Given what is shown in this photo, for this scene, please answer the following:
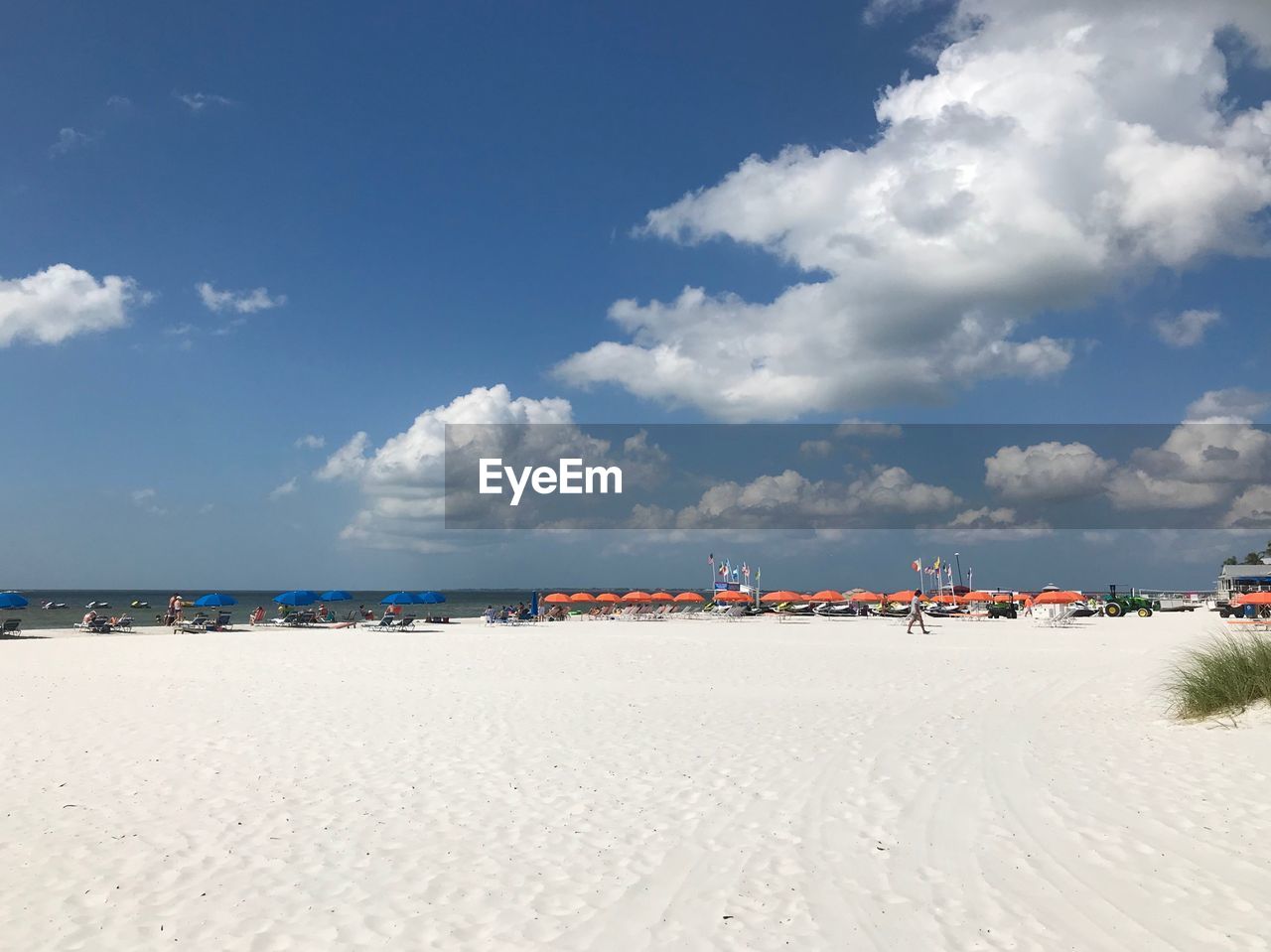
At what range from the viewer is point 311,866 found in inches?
208

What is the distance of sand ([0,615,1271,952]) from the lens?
4426mm

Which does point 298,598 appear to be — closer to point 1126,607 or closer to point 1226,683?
point 1226,683

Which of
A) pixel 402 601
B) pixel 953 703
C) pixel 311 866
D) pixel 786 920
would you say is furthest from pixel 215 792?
pixel 402 601

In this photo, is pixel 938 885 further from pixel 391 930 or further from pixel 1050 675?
pixel 1050 675

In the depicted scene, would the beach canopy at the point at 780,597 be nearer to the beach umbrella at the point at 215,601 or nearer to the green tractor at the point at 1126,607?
the green tractor at the point at 1126,607

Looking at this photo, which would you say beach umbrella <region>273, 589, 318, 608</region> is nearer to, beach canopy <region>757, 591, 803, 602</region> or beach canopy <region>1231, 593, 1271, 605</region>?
beach canopy <region>757, 591, 803, 602</region>

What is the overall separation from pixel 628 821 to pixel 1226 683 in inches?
304

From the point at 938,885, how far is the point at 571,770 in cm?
372

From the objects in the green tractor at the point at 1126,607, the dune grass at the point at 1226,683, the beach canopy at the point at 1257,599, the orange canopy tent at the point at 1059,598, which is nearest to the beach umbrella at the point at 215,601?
the dune grass at the point at 1226,683

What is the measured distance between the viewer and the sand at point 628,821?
4426 millimetres

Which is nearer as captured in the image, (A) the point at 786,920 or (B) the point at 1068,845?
(A) the point at 786,920

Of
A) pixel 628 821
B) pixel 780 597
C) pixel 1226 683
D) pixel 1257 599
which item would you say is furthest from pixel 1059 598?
pixel 628 821

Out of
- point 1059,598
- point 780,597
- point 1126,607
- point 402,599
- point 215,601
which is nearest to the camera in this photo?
point 215,601

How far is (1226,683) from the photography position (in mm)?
9531
